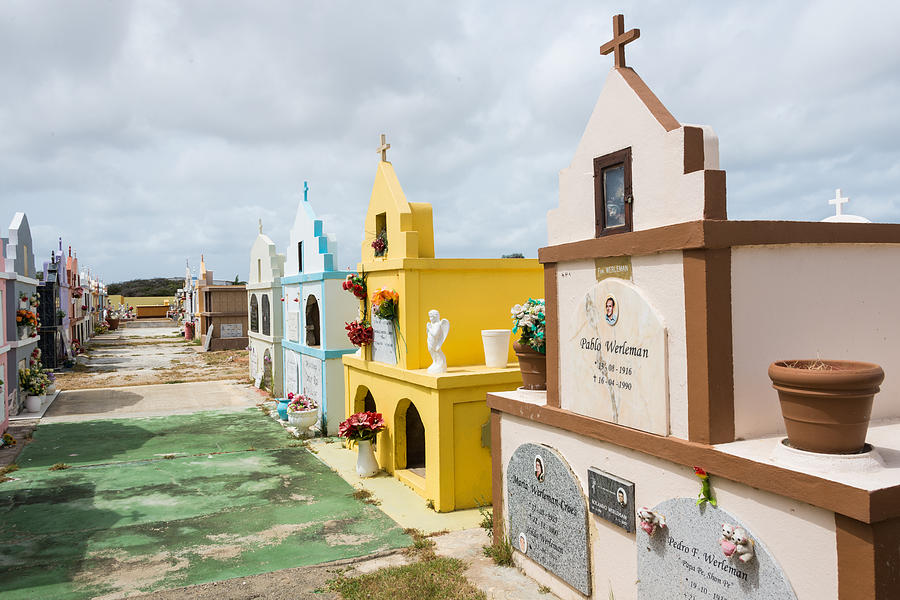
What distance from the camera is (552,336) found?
6426 millimetres

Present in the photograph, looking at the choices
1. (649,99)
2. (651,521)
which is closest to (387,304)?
(649,99)

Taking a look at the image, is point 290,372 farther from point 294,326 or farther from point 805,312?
point 805,312

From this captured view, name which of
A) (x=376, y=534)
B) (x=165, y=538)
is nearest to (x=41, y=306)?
(x=165, y=538)

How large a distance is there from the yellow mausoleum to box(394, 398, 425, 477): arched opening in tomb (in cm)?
2

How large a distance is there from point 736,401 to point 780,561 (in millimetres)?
1102

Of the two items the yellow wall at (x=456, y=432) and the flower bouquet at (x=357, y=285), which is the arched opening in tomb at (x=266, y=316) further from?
the yellow wall at (x=456, y=432)

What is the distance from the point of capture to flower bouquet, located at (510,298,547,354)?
23.7 ft

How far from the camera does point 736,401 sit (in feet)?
15.1

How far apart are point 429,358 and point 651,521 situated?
5.81 m

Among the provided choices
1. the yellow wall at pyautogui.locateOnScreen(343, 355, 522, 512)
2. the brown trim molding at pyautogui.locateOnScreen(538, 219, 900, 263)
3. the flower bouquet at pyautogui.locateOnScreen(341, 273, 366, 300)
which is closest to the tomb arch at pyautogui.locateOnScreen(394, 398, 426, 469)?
the yellow wall at pyautogui.locateOnScreen(343, 355, 522, 512)

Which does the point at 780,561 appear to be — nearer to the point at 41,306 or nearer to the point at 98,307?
the point at 41,306

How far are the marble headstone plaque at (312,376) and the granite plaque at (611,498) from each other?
9549 millimetres

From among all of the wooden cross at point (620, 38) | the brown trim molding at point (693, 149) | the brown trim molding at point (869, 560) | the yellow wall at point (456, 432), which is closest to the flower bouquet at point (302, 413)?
the yellow wall at point (456, 432)

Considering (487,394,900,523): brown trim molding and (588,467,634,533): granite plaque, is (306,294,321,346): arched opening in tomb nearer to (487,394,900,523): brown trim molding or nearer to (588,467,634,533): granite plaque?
(487,394,900,523): brown trim molding
